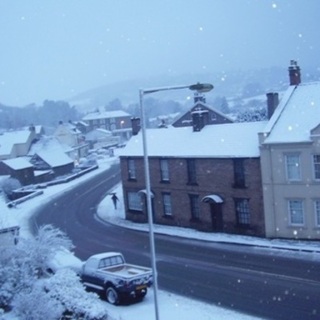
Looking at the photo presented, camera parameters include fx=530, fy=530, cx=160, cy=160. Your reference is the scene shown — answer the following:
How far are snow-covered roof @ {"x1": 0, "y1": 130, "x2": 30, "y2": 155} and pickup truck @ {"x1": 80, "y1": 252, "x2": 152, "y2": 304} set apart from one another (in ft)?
231

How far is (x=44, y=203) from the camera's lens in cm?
5588

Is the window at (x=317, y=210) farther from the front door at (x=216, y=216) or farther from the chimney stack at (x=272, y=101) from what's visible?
the chimney stack at (x=272, y=101)

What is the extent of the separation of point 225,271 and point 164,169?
14825mm

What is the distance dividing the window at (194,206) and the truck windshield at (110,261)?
13.9 m

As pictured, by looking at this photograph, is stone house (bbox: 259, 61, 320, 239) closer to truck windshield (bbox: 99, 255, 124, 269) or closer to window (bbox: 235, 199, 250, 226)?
window (bbox: 235, 199, 250, 226)

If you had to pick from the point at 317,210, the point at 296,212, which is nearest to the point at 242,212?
the point at 296,212

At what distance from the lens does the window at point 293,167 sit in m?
33.0

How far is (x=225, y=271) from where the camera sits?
1104 inches

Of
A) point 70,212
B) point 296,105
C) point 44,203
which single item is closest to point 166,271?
point 296,105

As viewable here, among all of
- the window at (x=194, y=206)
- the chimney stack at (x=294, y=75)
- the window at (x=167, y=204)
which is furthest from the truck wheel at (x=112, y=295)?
the chimney stack at (x=294, y=75)

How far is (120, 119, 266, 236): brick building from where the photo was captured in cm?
3534

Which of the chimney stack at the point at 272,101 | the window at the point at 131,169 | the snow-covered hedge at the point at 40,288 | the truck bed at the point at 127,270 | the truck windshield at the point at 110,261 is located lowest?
the truck bed at the point at 127,270

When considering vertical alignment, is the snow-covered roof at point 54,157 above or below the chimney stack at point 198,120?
below

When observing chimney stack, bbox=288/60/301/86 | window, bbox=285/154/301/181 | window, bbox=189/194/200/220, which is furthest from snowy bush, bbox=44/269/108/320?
chimney stack, bbox=288/60/301/86
